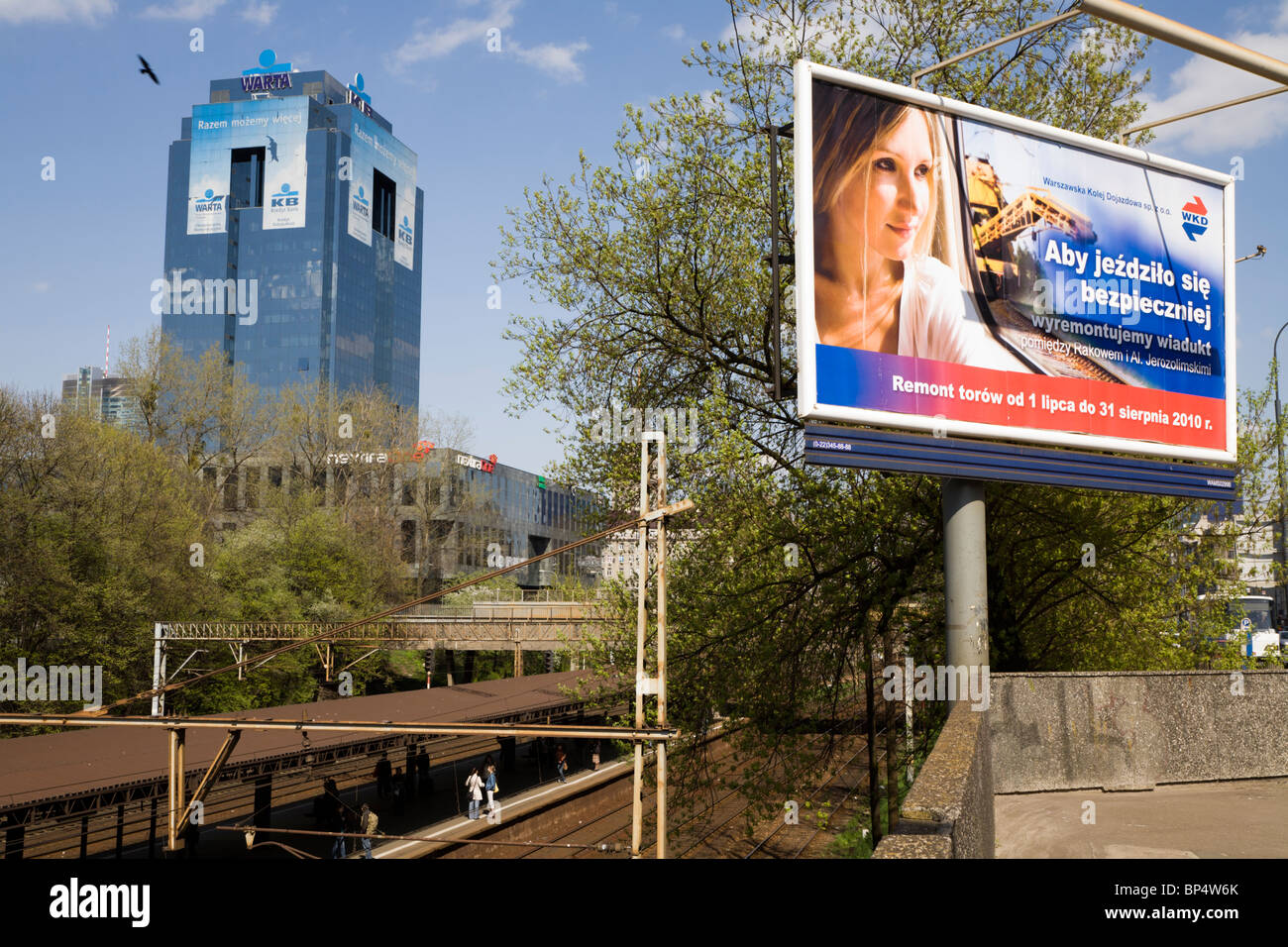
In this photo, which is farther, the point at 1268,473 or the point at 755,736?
the point at 1268,473

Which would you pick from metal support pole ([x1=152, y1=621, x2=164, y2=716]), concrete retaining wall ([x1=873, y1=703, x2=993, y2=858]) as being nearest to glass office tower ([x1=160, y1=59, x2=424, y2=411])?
metal support pole ([x1=152, y1=621, x2=164, y2=716])

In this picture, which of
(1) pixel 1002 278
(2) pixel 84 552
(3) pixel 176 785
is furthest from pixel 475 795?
(2) pixel 84 552

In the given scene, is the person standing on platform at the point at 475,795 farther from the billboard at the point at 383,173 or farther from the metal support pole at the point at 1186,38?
the billboard at the point at 383,173

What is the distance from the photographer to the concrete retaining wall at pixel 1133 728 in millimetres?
12258

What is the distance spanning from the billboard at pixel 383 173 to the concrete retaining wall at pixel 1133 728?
517 feet

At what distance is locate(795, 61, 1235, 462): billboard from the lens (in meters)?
11.9

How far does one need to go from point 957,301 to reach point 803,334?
2.24m

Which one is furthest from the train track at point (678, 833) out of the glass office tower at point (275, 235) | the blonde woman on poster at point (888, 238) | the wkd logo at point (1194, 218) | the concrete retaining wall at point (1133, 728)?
the glass office tower at point (275, 235)

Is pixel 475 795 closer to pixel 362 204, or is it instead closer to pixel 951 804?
pixel 951 804

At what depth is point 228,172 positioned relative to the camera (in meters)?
157

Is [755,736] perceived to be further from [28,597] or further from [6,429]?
[6,429]

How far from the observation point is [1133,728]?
13.0m
